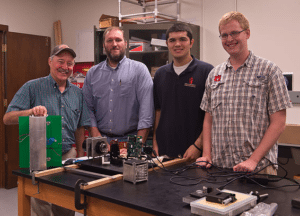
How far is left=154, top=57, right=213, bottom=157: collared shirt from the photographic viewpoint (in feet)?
7.15

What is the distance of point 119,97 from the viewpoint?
2.48 metres

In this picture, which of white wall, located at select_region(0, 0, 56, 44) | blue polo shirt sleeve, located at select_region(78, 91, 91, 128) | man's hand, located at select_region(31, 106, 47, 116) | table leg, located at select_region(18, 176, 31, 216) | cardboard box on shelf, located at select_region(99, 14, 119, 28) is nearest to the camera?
table leg, located at select_region(18, 176, 31, 216)

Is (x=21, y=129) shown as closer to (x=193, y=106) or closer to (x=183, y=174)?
(x=183, y=174)

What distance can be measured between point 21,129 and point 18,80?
3184 millimetres

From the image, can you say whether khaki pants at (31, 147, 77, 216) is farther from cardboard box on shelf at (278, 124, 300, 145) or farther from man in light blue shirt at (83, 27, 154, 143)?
cardboard box on shelf at (278, 124, 300, 145)

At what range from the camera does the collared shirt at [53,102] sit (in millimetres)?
2133

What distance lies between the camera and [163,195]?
125 centimetres

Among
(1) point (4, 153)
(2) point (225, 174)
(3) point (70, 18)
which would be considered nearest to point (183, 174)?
(2) point (225, 174)

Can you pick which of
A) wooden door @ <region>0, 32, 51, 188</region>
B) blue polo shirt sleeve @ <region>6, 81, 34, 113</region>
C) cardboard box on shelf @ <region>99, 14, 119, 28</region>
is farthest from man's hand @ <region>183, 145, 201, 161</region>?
wooden door @ <region>0, 32, 51, 188</region>

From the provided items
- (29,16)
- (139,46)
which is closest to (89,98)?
(139,46)

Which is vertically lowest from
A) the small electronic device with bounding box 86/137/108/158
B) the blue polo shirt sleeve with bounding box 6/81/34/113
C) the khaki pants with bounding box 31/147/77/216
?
the khaki pants with bounding box 31/147/77/216

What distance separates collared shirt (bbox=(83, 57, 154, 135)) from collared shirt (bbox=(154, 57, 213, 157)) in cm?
19

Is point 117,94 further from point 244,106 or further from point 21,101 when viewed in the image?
point 244,106

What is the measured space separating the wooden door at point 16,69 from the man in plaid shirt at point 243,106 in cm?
330
